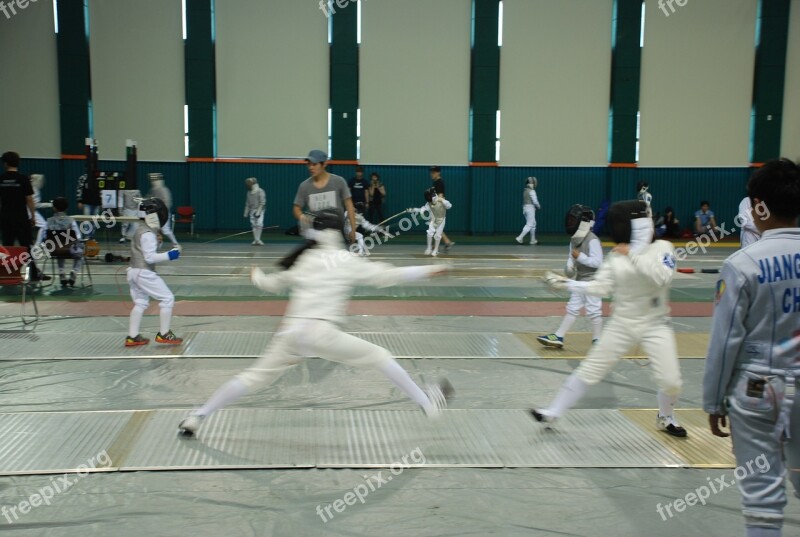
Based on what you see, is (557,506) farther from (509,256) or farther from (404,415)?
(509,256)

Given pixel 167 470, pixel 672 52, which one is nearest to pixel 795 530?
pixel 167 470

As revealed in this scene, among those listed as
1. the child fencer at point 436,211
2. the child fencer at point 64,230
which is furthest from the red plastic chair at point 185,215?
the child fencer at point 64,230

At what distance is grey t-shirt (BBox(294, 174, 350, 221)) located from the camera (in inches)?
302

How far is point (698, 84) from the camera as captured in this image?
859 inches

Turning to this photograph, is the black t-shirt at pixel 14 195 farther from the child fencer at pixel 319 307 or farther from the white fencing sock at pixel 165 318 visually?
the child fencer at pixel 319 307

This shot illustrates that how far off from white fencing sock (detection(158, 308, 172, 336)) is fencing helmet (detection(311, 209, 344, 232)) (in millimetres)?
3125

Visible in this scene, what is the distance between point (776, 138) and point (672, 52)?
4.02 meters

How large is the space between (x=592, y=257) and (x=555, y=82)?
15985mm

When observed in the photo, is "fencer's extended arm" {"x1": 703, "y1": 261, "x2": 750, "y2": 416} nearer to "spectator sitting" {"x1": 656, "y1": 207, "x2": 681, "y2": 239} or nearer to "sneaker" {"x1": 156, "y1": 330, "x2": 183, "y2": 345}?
"sneaker" {"x1": 156, "y1": 330, "x2": 183, "y2": 345}

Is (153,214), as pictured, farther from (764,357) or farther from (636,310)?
(764,357)

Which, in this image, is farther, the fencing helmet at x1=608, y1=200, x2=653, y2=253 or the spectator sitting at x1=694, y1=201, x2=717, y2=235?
the spectator sitting at x1=694, y1=201, x2=717, y2=235

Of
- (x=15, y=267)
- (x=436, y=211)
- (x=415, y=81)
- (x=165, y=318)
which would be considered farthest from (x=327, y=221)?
(x=415, y=81)

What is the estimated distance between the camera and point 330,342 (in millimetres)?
4590

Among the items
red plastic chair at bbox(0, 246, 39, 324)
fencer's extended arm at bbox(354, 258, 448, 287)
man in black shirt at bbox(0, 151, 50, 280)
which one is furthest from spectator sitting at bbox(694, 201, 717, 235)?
fencer's extended arm at bbox(354, 258, 448, 287)
